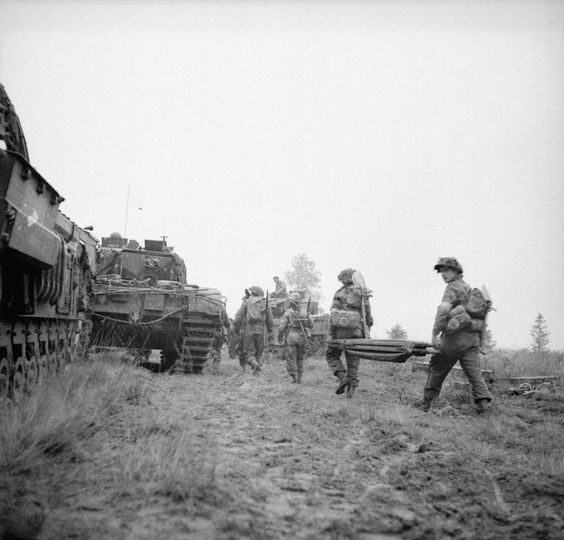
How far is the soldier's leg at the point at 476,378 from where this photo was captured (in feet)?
18.5

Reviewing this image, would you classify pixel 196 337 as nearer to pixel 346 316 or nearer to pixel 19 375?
pixel 346 316

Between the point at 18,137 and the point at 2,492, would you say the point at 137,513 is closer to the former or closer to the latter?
the point at 2,492

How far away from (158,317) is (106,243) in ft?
15.9

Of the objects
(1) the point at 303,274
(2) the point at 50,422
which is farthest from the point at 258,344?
(1) the point at 303,274

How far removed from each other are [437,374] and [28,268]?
4756 millimetres

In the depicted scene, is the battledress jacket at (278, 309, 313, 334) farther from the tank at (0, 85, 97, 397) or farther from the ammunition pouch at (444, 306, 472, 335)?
the tank at (0, 85, 97, 397)

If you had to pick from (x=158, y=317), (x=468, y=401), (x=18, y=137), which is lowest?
(x=468, y=401)

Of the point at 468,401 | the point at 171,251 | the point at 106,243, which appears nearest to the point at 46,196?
the point at 468,401

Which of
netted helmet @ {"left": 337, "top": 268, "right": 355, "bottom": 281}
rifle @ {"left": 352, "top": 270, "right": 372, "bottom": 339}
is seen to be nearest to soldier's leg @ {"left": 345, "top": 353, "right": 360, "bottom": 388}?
rifle @ {"left": 352, "top": 270, "right": 372, "bottom": 339}

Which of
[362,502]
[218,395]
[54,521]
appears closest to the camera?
[54,521]

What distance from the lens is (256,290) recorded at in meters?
10.9

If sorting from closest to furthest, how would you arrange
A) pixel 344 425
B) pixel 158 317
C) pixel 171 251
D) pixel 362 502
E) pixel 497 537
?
pixel 497 537, pixel 362 502, pixel 344 425, pixel 158 317, pixel 171 251

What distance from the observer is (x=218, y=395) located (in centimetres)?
639

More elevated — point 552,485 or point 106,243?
point 106,243
